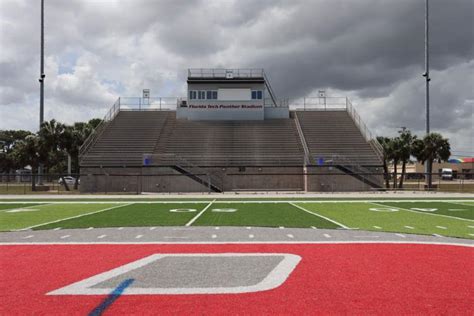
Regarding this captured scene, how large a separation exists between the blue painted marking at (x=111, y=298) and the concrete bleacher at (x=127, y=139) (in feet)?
123

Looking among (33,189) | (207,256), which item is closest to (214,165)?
(33,189)

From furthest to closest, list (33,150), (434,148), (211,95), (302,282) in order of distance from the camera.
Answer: (211,95)
(33,150)
(434,148)
(302,282)

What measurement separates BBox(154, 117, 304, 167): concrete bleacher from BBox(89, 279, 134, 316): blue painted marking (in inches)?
→ 1422

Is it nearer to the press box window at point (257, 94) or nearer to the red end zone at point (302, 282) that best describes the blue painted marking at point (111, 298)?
the red end zone at point (302, 282)

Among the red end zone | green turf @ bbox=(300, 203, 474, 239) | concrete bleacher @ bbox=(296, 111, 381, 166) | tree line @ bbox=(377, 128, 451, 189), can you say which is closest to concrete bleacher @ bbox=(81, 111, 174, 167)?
concrete bleacher @ bbox=(296, 111, 381, 166)

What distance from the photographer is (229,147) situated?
152 feet

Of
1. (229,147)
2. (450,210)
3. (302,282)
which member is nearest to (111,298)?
(302,282)

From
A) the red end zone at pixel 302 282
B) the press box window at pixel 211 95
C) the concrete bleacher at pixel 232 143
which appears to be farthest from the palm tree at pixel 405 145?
the red end zone at pixel 302 282

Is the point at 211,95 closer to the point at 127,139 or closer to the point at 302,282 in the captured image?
the point at 127,139

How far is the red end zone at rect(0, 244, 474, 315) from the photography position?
4.96 meters

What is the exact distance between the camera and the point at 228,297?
5.35 meters

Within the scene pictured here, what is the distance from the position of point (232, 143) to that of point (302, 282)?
41457 millimetres

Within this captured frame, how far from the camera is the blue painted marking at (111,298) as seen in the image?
15.8ft

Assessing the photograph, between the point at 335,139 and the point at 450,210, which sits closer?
the point at 450,210
